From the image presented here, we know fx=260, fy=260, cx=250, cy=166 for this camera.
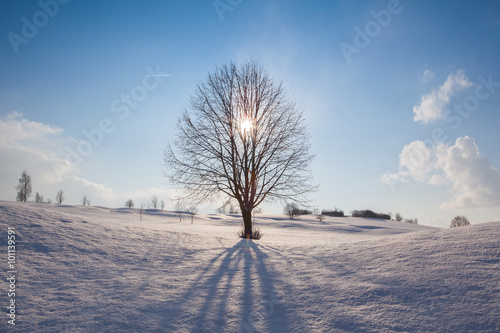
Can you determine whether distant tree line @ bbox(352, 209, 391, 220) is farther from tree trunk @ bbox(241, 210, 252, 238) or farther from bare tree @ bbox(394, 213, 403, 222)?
tree trunk @ bbox(241, 210, 252, 238)

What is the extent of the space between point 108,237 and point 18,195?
55.1 metres

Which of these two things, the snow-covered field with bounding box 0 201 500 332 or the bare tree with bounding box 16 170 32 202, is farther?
the bare tree with bounding box 16 170 32 202

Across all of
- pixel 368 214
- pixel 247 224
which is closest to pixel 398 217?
pixel 368 214

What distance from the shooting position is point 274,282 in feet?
15.1

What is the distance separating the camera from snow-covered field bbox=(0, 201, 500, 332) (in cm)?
329

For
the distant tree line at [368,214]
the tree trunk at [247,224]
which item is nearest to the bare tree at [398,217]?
the distant tree line at [368,214]

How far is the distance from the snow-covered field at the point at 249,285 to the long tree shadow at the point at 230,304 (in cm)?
2

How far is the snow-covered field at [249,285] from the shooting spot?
3.29 metres

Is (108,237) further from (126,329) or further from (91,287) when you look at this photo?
(126,329)

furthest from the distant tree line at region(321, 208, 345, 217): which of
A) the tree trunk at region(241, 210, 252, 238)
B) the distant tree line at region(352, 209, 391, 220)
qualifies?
the tree trunk at region(241, 210, 252, 238)

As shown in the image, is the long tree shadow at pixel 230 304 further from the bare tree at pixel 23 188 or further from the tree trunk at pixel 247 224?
the bare tree at pixel 23 188

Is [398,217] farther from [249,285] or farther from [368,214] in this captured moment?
[249,285]

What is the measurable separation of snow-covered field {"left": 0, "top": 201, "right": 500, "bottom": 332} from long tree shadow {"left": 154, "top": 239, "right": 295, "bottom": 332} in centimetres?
2

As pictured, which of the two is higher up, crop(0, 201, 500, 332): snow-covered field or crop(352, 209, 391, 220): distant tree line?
crop(0, 201, 500, 332): snow-covered field
